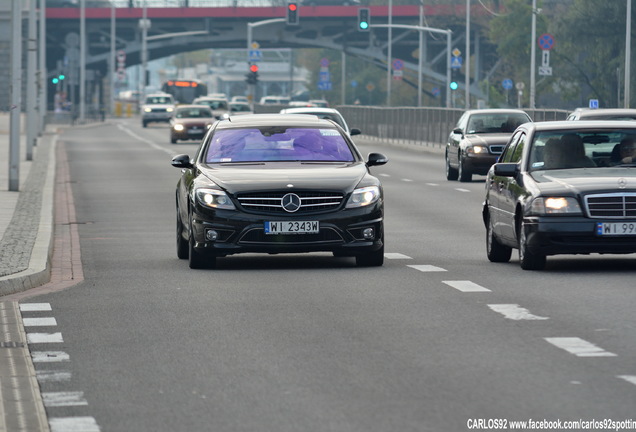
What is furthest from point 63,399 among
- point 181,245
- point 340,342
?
point 181,245

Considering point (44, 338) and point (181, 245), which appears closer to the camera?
point (44, 338)

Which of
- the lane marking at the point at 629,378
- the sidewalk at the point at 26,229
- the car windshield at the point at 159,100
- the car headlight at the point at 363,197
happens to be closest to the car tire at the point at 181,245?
the sidewalk at the point at 26,229

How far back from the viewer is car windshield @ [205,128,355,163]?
17.0 m

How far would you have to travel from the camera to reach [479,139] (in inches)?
1428

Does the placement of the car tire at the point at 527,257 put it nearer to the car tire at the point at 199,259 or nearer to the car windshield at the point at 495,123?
the car tire at the point at 199,259

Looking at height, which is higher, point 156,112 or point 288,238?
point 288,238

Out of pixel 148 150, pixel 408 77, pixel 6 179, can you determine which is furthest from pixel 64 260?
pixel 408 77

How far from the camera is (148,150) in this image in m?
59.2

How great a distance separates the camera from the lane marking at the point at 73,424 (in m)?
7.72

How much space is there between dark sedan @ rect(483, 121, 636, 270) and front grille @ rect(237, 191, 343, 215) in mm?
1723

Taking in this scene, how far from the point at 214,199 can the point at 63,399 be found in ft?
24.0

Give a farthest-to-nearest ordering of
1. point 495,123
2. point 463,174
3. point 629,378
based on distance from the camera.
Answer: point 495,123
point 463,174
point 629,378

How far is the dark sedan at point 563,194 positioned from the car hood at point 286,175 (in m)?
1.44

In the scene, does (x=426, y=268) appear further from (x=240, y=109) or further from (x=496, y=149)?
(x=240, y=109)
